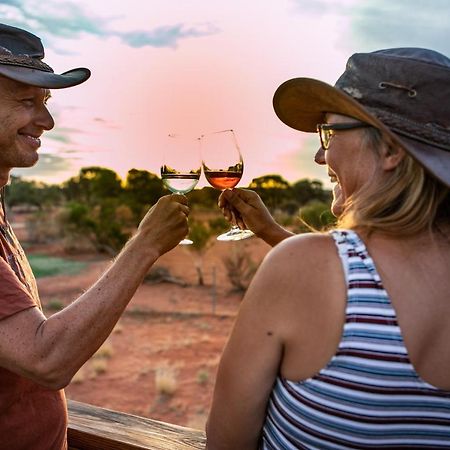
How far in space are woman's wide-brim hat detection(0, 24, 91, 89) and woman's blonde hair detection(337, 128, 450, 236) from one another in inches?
46.2

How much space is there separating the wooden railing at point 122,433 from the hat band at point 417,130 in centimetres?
124

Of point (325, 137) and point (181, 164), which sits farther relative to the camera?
point (181, 164)

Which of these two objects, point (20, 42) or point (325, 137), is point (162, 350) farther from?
point (325, 137)

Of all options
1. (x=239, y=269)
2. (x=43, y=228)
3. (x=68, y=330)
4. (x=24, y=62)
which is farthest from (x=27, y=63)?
(x=43, y=228)

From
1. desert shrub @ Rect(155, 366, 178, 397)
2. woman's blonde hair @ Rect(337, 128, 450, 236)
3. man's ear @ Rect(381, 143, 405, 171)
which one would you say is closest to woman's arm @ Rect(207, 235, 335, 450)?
woman's blonde hair @ Rect(337, 128, 450, 236)

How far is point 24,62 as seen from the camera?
6.30 feet

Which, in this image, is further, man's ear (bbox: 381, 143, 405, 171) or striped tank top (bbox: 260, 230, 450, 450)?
man's ear (bbox: 381, 143, 405, 171)

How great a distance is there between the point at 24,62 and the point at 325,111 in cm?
107

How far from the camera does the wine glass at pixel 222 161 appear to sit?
7.36ft

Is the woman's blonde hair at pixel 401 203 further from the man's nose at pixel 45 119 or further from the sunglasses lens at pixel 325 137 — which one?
the man's nose at pixel 45 119

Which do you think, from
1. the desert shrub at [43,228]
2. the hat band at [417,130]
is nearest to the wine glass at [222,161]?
the hat band at [417,130]

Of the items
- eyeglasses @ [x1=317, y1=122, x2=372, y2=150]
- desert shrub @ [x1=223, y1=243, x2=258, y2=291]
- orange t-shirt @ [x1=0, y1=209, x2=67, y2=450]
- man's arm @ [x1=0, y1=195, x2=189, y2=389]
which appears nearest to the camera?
eyeglasses @ [x1=317, y1=122, x2=372, y2=150]

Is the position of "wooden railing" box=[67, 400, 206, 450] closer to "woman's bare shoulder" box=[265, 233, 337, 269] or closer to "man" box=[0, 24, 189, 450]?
"man" box=[0, 24, 189, 450]

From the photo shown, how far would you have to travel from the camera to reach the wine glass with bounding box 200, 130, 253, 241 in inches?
88.4
